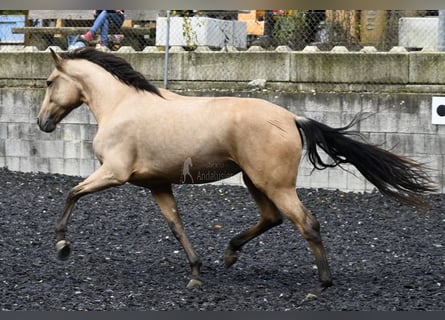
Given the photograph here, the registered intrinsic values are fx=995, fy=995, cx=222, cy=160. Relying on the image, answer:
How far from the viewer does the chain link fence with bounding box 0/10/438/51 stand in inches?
498

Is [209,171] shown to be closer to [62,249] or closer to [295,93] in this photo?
[62,249]

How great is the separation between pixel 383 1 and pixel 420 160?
834 cm

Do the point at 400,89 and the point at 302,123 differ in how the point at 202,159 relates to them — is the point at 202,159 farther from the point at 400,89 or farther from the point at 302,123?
the point at 400,89

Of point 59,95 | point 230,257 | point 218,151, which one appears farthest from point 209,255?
point 59,95

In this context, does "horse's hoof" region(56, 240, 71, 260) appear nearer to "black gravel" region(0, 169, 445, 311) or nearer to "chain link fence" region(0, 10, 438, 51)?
"black gravel" region(0, 169, 445, 311)

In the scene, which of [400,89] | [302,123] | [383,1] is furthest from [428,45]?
[383,1]

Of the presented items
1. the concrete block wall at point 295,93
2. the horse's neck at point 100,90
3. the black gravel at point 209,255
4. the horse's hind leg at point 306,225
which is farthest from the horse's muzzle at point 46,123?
the concrete block wall at point 295,93

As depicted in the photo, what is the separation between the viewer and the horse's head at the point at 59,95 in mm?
8070

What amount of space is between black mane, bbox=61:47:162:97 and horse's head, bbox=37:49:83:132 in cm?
15

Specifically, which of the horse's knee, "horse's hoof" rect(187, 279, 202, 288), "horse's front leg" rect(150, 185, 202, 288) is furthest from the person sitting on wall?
the horse's knee

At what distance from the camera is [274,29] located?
1297 centimetres

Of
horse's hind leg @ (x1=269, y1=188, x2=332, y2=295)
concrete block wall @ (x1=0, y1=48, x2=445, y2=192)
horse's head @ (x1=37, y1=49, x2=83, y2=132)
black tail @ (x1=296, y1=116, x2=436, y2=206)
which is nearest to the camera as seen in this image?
horse's hind leg @ (x1=269, y1=188, x2=332, y2=295)

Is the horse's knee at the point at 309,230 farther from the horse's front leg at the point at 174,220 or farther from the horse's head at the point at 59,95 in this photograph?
the horse's head at the point at 59,95

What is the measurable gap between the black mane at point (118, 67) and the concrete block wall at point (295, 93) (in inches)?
170
